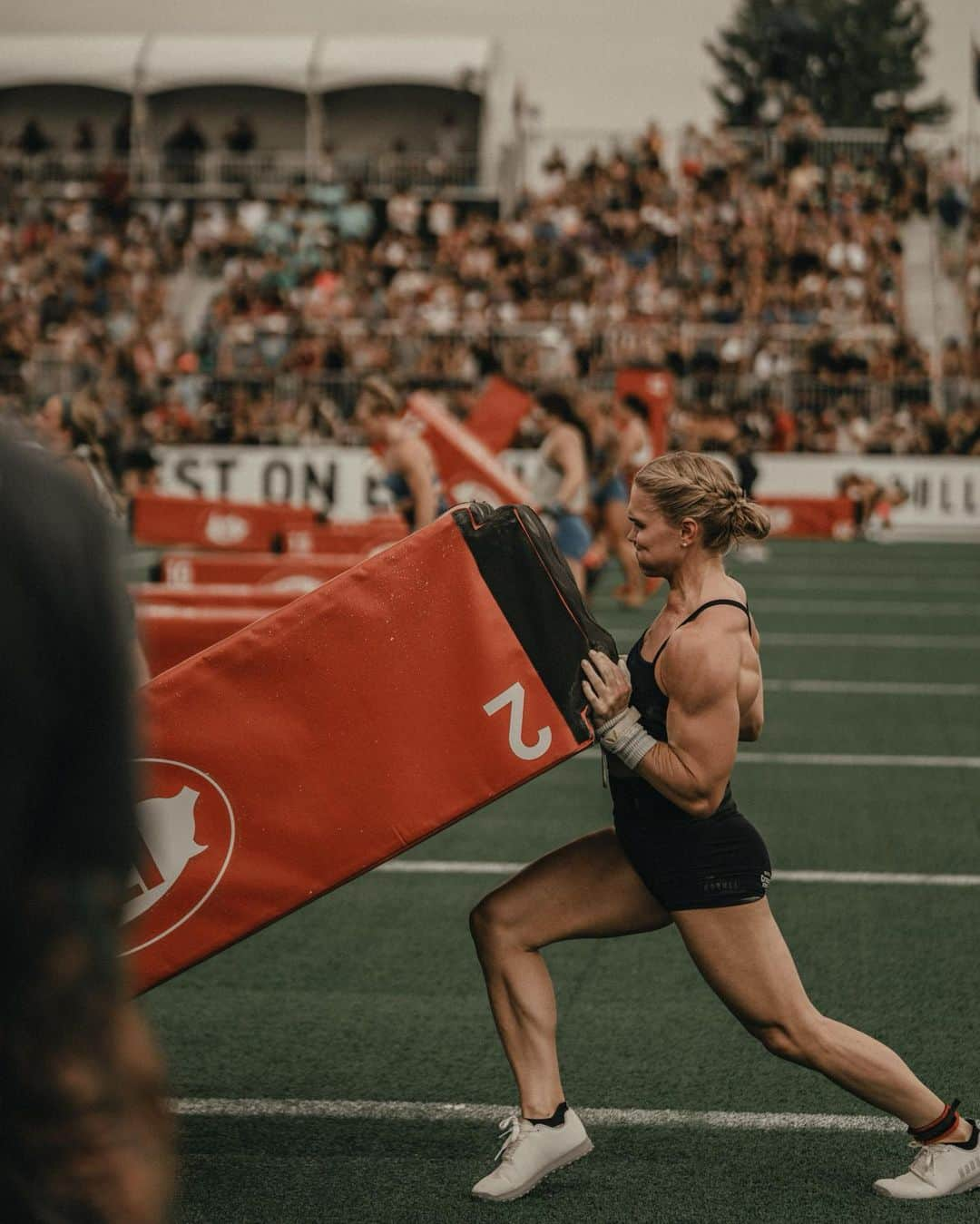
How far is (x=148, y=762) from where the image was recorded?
4.06 meters

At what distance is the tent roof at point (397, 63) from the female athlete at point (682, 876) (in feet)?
129

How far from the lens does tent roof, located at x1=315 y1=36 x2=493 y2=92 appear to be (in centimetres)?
4206

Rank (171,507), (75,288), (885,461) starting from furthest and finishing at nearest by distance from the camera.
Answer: (75,288)
(885,461)
(171,507)

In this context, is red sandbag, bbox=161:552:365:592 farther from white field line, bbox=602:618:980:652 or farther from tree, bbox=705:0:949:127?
tree, bbox=705:0:949:127

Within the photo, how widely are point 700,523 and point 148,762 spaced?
128 centimetres

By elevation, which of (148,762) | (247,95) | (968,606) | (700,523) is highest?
(247,95)

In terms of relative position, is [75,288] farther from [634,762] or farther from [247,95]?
[634,762]

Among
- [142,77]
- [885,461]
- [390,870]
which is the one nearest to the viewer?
[390,870]

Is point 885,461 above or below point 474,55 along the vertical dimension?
below

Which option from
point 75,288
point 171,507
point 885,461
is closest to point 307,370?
point 75,288

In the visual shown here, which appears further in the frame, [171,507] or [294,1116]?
[171,507]

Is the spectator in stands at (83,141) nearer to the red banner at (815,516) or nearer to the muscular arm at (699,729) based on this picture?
the red banner at (815,516)

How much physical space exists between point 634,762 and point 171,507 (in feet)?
43.8

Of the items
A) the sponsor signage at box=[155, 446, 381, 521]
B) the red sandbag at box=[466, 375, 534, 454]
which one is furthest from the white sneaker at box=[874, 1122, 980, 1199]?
the sponsor signage at box=[155, 446, 381, 521]
